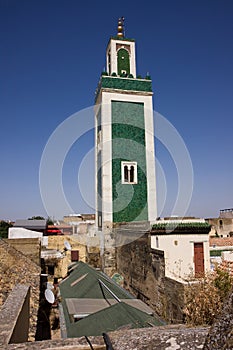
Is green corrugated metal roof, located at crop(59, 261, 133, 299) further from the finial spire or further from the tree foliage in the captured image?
the finial spire

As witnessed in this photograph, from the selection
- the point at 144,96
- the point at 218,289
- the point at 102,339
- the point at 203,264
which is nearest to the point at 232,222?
the point at 144,96

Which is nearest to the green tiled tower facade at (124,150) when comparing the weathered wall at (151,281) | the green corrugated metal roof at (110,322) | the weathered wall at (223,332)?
the weathered wall at (151,281)

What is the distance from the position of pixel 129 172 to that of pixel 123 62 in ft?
22.5

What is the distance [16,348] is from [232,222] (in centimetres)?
2074

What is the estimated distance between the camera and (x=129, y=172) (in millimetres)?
15672

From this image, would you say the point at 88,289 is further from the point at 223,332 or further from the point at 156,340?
the point at 223,332

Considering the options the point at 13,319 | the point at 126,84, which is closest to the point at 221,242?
the point at 126,84

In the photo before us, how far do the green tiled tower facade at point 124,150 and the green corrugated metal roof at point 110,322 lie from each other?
11.3m

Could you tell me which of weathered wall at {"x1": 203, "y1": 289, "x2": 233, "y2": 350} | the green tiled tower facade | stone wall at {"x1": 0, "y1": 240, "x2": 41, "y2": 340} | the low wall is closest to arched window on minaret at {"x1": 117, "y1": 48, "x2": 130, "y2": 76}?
the green tiled tower facade

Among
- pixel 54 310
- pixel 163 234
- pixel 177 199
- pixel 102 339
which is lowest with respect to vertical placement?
pixel 54 310

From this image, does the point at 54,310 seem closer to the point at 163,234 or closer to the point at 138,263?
the point at 138,263

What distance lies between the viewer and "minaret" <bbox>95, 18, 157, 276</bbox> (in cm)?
1520

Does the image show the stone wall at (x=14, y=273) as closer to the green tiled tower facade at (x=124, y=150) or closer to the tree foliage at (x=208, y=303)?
the tree foliage at (x=208, y=303)

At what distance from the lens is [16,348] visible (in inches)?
74.8
